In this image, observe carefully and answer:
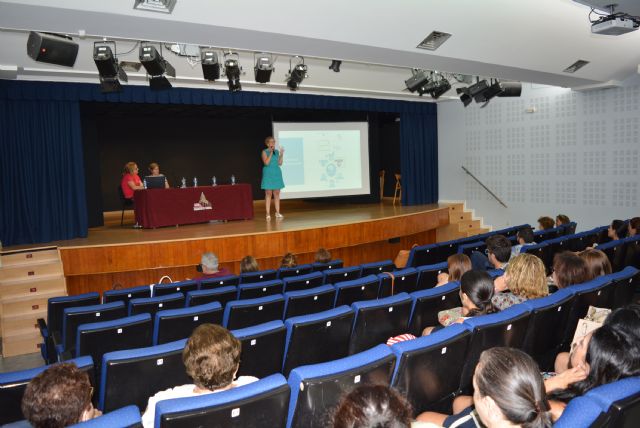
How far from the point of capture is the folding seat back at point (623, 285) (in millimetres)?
3274

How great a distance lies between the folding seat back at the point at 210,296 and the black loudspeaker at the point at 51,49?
303 cm

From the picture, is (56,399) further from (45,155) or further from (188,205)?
(45,155)

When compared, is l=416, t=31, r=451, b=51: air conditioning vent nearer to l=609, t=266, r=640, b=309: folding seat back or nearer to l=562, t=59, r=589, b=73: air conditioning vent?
l=562, t=59, r=589, b=73: air conditioning vent

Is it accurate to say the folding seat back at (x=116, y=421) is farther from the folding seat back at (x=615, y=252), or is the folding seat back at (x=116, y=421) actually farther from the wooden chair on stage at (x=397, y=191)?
the wooden chair on stage at (x=397, y=191)

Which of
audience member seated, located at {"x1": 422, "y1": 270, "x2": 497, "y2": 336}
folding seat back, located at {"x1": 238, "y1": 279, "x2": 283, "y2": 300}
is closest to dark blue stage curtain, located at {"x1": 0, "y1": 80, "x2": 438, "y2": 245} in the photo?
folding seat back, located at {"x1": 238, "y1": 279, "x2": 283, "y2": 300}

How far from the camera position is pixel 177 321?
311 centimetres

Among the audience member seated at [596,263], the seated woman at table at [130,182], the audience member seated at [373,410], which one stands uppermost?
the seated woman at table at [130,182]

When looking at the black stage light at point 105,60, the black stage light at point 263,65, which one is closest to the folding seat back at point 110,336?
the black stage light at point 105,60

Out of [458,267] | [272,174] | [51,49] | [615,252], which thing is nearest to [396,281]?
[458,267]

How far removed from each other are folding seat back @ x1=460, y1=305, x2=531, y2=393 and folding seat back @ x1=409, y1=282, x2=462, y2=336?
2.47 feet

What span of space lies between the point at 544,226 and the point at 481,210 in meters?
4.31

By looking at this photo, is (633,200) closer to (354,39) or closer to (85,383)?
(354,39)

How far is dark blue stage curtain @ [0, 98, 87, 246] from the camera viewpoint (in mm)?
7680

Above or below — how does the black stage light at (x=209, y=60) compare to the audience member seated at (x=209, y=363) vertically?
above
